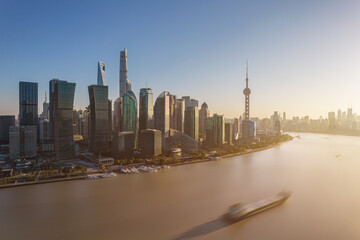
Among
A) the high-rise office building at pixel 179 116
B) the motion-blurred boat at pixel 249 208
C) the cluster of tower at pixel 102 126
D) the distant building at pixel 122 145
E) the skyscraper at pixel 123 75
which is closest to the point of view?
the motion-blurred boat at pixel 249 208

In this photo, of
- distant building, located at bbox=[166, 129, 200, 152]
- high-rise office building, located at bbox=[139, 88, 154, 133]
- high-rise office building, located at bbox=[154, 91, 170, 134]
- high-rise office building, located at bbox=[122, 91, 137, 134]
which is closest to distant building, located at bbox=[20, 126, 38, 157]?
→ high-rise office building, located at bbox=[122, 91, 137, 134]

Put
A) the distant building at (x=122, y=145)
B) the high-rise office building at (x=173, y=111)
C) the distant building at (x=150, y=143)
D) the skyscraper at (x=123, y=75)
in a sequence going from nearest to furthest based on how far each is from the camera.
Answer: the distant building at (x=122, y=145), the distant building at (x=150, y=143), the high-rise office building at (x=173, y=111), the skyscraper at (x=123, y=75)

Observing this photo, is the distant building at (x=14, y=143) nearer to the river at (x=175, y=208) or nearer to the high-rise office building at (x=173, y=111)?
the river at (x=175, y=208)

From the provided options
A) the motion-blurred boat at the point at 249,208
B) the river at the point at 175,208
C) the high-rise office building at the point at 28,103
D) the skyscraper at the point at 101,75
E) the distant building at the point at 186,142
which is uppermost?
the skyscraper at the point at 101,75

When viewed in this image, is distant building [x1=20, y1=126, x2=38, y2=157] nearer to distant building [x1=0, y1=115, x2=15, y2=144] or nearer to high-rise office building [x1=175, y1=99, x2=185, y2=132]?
distant building [x1=0, y1=115, x2=15, y2=144]

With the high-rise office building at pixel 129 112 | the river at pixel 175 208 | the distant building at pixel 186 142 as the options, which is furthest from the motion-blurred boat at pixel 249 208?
the high-rise office building at pixel 129 112

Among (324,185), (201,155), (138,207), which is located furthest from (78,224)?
(201,155)

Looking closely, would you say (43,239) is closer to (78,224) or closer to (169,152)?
(78,224)
